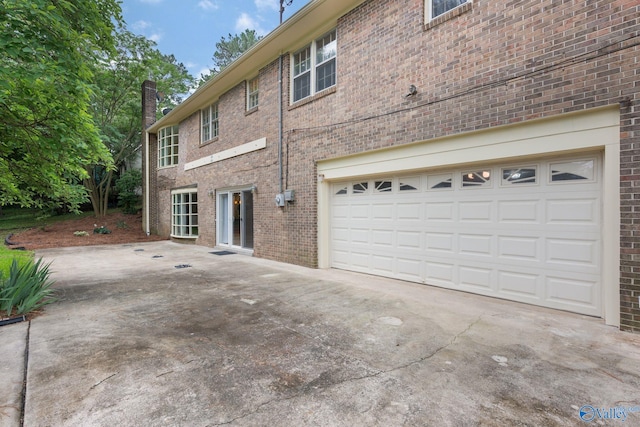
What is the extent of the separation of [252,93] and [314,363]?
881cm

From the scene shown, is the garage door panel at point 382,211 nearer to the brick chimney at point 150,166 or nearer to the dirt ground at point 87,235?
the dirt ground at point 87,235

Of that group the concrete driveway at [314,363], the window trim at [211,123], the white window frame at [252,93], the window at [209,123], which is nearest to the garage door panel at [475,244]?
the concrete driveway at [314,363]

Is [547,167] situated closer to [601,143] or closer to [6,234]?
[601,143]

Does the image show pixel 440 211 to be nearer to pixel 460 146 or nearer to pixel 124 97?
pixel 460 146

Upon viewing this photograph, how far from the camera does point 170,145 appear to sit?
14.1 metres

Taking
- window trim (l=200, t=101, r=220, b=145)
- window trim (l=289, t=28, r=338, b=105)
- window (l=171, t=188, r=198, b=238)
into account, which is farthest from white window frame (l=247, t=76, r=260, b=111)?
window (l=171, t=188, r=198, b=238)

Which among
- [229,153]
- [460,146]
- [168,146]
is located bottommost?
[460,146]

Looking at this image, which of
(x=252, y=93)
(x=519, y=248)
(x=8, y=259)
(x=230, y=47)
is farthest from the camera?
(x=230, y=47)

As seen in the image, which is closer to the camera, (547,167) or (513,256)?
(547,167)

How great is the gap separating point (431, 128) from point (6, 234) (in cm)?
1843

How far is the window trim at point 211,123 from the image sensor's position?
11.3 metres

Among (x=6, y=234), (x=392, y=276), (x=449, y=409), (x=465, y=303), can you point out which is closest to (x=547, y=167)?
(x=465, y=303)

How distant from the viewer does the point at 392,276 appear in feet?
20.0

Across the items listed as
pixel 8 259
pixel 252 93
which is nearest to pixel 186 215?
pixel 252 93
